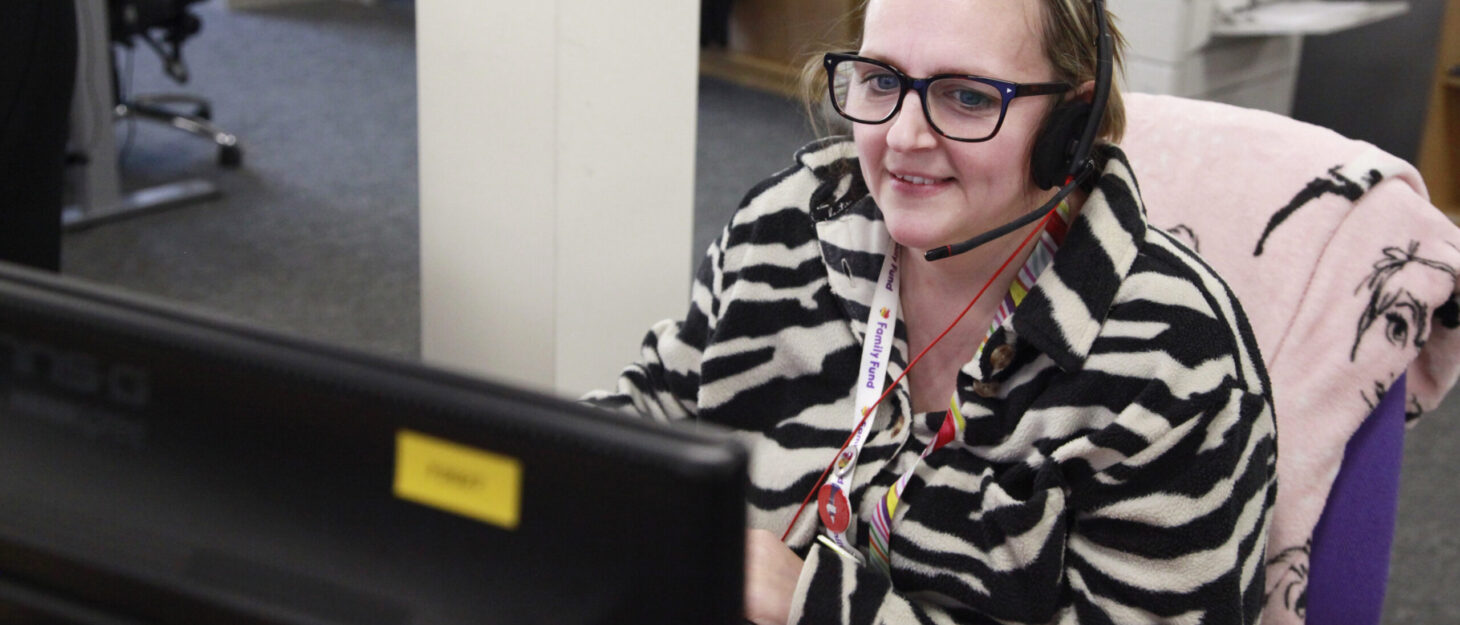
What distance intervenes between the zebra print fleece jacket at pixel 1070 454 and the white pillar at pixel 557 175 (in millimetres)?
932

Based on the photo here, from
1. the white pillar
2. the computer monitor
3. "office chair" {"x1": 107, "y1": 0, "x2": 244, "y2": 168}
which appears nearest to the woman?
the computer monitor

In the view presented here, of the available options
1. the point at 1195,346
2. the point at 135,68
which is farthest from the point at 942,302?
the point at 135,68

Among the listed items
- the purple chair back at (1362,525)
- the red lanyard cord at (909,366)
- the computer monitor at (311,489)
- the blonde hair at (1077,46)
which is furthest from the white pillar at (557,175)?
the computer monitor at (311,489)

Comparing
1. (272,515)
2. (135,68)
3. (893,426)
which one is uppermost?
(272,515)

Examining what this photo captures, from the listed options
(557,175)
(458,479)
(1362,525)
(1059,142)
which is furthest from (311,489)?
(557,175)

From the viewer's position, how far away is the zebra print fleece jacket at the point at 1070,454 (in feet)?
3.06

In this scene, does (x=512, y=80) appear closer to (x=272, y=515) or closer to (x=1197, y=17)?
(x=272, y=515)

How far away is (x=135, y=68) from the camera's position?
4.82 metres

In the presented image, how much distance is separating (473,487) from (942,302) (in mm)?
737

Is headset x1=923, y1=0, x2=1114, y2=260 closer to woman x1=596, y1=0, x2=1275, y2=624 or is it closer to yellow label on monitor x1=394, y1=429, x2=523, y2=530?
woman x1=596, y1=0, x2=1275, y2=624

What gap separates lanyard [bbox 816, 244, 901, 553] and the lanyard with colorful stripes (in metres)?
0.02

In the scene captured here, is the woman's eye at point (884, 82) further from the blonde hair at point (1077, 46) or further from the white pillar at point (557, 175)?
the white pillar at point (557, 175)

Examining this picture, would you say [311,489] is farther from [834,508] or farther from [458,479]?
[834,508]

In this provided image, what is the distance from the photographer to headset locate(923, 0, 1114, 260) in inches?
38.7
